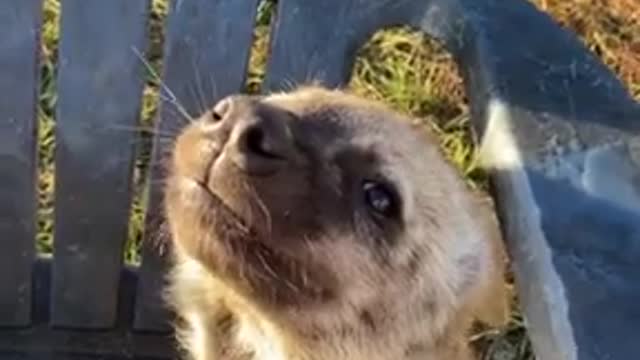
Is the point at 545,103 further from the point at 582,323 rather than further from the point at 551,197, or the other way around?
the point at 582,323

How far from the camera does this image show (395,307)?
2.86 m

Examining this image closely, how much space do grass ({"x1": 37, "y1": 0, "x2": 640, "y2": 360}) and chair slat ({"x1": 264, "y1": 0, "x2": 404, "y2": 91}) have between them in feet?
1.44

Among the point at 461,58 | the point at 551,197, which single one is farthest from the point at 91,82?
the point at 551,197

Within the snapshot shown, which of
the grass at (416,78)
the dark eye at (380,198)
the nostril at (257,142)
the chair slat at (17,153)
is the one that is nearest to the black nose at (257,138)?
the nostril at (257,142)

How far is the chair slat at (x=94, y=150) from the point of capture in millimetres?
3191

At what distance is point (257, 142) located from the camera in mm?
2566

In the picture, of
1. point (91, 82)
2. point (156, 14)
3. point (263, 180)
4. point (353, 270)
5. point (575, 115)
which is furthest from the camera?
point (156, 14)

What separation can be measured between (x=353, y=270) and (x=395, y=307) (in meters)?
0.13

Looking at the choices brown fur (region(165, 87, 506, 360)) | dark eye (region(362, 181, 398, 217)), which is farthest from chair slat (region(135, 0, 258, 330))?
dark eye (region(362, 181, 398, 217))

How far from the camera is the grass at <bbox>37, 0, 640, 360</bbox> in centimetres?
375

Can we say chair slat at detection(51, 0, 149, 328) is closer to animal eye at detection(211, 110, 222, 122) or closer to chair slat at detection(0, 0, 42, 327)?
chair slat at detection(0, 0, 42, 327)

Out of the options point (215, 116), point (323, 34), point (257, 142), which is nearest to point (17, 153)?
point (323, 34)

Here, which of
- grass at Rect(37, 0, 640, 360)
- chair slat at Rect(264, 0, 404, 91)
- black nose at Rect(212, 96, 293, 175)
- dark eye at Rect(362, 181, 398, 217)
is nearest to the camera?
black nose at Rect(212, 96, 293, 175)

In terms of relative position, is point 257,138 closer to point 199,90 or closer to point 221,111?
point 221,111
